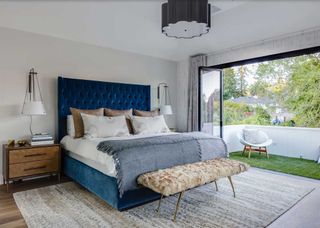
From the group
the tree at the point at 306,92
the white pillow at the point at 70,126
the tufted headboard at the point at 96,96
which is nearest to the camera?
the white pillow at the point at 70,126

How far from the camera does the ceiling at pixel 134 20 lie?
3.28m

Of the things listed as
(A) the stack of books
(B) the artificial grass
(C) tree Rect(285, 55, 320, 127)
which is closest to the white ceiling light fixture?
(A) the stack of books

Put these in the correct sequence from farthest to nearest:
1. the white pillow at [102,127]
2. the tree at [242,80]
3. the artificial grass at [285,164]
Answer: the tree at [242,80] → the artificial grass at [285,164] → the white pillow at [102,127]

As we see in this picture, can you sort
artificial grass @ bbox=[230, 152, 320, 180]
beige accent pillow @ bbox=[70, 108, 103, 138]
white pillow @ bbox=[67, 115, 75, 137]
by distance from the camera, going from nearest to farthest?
beige accent pillow @ bbox=[70, 108, 103, 138], white pillow @ bbox=[67, 115, 75, 137], artificial grass @ bbox=[230, 152, 320, 180]

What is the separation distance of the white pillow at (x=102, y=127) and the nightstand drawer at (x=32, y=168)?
2.33 feet

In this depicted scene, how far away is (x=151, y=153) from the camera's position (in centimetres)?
268

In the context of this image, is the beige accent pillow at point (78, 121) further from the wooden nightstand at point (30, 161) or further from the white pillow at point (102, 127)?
the wooden nightstand at point (30, 161)

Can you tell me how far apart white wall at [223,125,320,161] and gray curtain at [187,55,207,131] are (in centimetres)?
109

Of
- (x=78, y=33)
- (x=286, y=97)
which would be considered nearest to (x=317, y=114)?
(x=286, y=97)

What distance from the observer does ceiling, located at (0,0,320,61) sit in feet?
10.8

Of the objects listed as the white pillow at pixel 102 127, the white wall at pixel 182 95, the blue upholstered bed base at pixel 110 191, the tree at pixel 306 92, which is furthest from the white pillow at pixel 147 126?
the tree at pixel 306 92

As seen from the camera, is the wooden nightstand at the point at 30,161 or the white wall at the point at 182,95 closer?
the wooden nightstand at the point at 30,161

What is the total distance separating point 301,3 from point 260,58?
1.21m

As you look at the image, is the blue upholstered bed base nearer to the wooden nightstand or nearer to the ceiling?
the wooden nightstand
